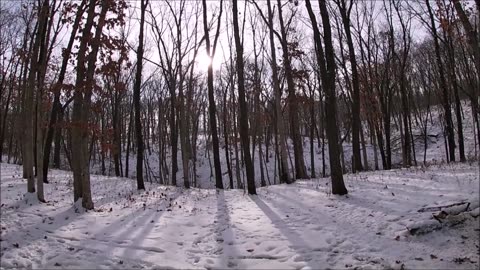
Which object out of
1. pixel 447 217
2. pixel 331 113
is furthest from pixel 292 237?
pixel 331 113

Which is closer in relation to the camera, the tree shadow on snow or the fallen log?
the tree shadow on snow

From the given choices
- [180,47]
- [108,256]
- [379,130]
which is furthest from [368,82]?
[108,256]

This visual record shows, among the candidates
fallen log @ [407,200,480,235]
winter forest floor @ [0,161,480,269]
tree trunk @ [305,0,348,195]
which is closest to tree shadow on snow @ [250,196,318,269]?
winter forest floor @ [0,161,480,269]

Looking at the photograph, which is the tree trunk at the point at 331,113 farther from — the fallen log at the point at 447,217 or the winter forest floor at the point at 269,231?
the fallen log at the point at 447,217

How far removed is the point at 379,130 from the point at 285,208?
591 inches

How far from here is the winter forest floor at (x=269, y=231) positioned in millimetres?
6047

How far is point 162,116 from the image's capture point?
3681 cm

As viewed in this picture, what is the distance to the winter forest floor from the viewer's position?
6047 mm

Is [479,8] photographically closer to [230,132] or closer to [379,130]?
[379,130]

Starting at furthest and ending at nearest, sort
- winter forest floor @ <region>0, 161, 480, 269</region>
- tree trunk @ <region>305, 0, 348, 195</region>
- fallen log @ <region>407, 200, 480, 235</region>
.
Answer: tree trunk @ <region>305, 0, 348, 195</region>, fallen log @ <region>407, 200, 480, 235</region>, winter forest floor @ <region>0, 161, 480, 269</region>

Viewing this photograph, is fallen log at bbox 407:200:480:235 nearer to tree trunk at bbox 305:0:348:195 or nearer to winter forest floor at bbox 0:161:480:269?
winter forest floor at bbox 0:161:480:269

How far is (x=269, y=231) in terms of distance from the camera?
7922mm

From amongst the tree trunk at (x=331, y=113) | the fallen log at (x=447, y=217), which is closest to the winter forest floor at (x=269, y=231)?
the fallen log at (x=447, y=217)

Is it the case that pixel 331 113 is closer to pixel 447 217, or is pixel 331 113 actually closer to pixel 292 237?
pixel 292 237
